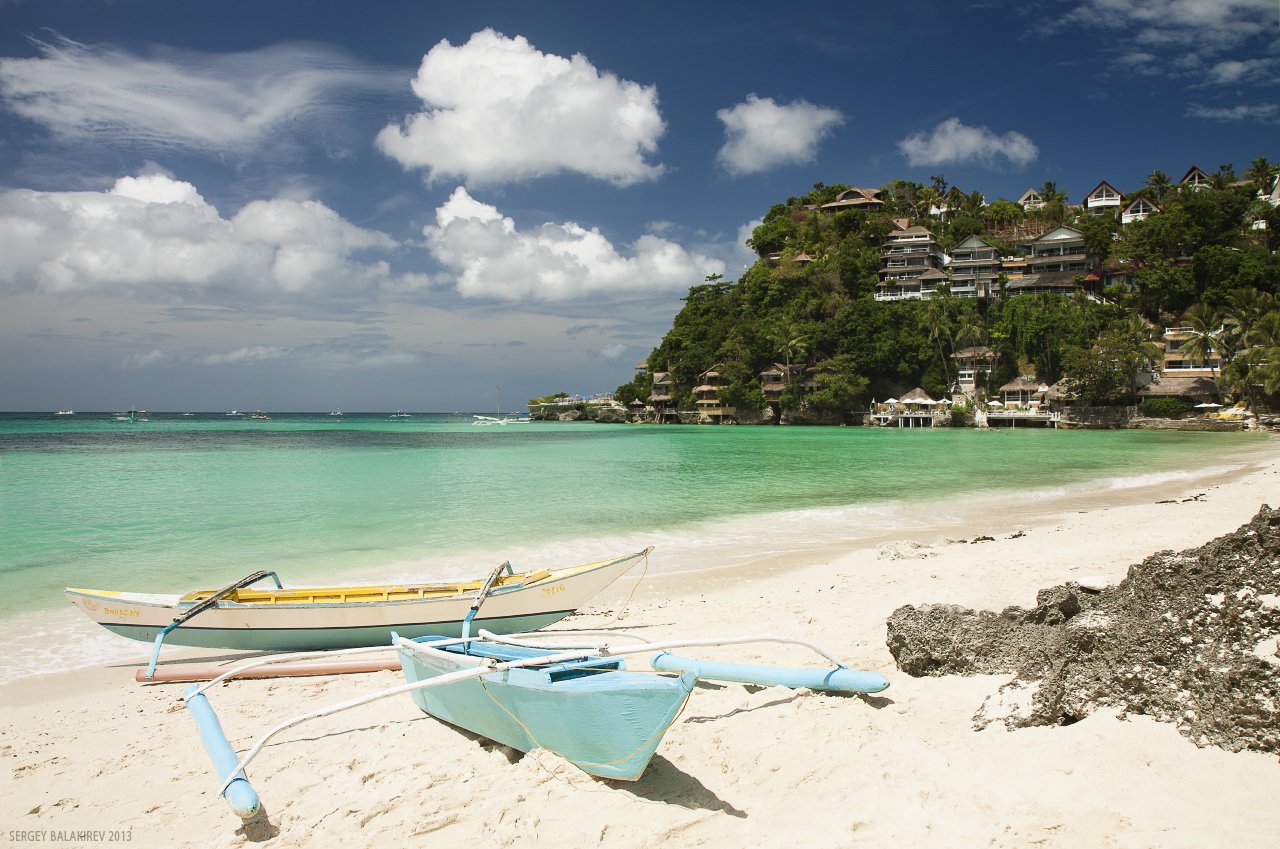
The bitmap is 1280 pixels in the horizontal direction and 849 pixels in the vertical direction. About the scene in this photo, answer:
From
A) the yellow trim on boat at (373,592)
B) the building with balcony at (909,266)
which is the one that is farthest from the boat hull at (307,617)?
the building with balcony at (909,266)

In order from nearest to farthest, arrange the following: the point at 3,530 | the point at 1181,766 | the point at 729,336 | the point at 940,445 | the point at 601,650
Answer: the point at 1181,766
the point at 601,650
the point at 3,530
the point at 940,445
the point at 729,336

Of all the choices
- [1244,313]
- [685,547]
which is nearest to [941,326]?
[1244,313]

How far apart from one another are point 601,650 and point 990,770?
2233 mm

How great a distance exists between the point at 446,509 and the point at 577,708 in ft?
47.0

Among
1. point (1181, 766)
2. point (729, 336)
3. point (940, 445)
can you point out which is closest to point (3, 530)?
point (1181, 766)

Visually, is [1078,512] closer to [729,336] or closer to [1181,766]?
[1181,766]

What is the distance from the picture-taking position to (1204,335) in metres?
51.3

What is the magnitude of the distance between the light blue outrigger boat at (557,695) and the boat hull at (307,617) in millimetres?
1579

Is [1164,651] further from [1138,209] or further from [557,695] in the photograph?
[1138,209]

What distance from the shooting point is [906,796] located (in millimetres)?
3402

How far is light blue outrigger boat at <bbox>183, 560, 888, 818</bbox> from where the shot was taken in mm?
3561

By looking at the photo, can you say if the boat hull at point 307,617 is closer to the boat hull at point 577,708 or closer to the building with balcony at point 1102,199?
the boat hull at point 577,708

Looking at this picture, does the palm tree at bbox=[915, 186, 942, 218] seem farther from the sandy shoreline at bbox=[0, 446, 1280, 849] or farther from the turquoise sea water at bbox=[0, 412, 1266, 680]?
the sandy shoreline at bbox=[0, 446, 1280, 849]

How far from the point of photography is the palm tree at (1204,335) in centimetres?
5141
